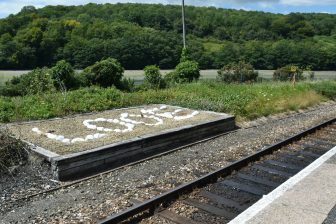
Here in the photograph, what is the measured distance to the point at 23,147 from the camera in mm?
8500

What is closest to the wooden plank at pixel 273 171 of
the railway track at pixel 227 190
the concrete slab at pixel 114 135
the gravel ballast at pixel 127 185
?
the railway track at pixel 227 190

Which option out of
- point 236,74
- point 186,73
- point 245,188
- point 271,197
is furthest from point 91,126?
point 236,74

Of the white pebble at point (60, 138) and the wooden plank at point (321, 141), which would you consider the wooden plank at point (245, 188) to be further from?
the wooden plank at point (321, 141)

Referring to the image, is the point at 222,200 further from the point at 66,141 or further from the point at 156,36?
the point at 156,36

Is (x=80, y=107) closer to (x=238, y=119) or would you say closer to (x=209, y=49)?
(x=238, y=119)

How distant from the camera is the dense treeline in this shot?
153ft

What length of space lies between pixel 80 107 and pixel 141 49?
119ft

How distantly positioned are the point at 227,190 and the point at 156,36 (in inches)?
1932

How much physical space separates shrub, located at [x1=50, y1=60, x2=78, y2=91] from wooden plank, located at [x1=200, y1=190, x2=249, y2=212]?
37.9 ft

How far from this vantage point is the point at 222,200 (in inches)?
270

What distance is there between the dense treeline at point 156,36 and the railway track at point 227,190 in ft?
121

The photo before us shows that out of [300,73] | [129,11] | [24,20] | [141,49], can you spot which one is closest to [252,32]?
[129,11]

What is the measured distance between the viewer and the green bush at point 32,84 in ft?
55.5

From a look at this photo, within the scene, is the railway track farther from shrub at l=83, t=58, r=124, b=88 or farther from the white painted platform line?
shrub at l=83, t=58, r=124, b=88
